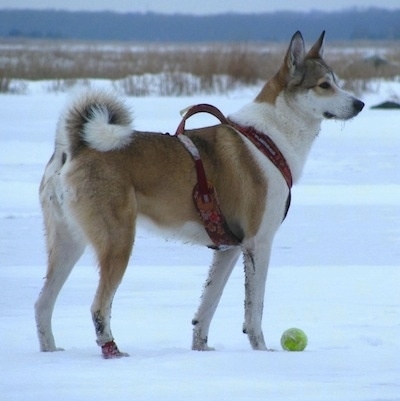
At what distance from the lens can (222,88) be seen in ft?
84.0

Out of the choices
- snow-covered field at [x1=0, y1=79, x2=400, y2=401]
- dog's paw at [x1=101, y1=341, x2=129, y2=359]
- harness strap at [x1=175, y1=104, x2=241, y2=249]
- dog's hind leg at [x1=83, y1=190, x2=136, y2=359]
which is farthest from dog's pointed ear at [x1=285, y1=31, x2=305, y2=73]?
dog's paw at [x1=101, y1=341, x2=129, y2=359]

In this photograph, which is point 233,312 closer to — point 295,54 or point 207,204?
point 207,204

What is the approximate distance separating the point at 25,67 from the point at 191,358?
24.9 m

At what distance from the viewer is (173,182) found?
223 inches

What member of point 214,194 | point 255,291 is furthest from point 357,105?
point 255,291

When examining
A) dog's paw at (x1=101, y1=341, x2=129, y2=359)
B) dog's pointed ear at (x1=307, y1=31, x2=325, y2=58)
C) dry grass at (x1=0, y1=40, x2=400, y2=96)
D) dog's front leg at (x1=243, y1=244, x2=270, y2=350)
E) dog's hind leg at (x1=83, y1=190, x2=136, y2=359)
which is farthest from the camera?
dry grass at (x1=0, y1=40, x2=400, y2=96)

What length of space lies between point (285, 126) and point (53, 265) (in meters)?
1.49

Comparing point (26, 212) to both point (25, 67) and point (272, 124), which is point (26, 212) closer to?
point (272, 124)

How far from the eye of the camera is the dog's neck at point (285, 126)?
6066mm

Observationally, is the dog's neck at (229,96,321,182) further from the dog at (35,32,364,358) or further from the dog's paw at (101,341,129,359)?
the dog's paw at (101,341,129,359)

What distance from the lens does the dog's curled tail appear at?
5516 millimetres

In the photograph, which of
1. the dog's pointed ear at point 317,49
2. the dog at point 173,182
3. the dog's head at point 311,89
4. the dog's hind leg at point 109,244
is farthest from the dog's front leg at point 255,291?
the dog's pointed ear at point 317,49

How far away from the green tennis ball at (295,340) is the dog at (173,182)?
19cm

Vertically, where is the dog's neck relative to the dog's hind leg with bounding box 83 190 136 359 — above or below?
above
